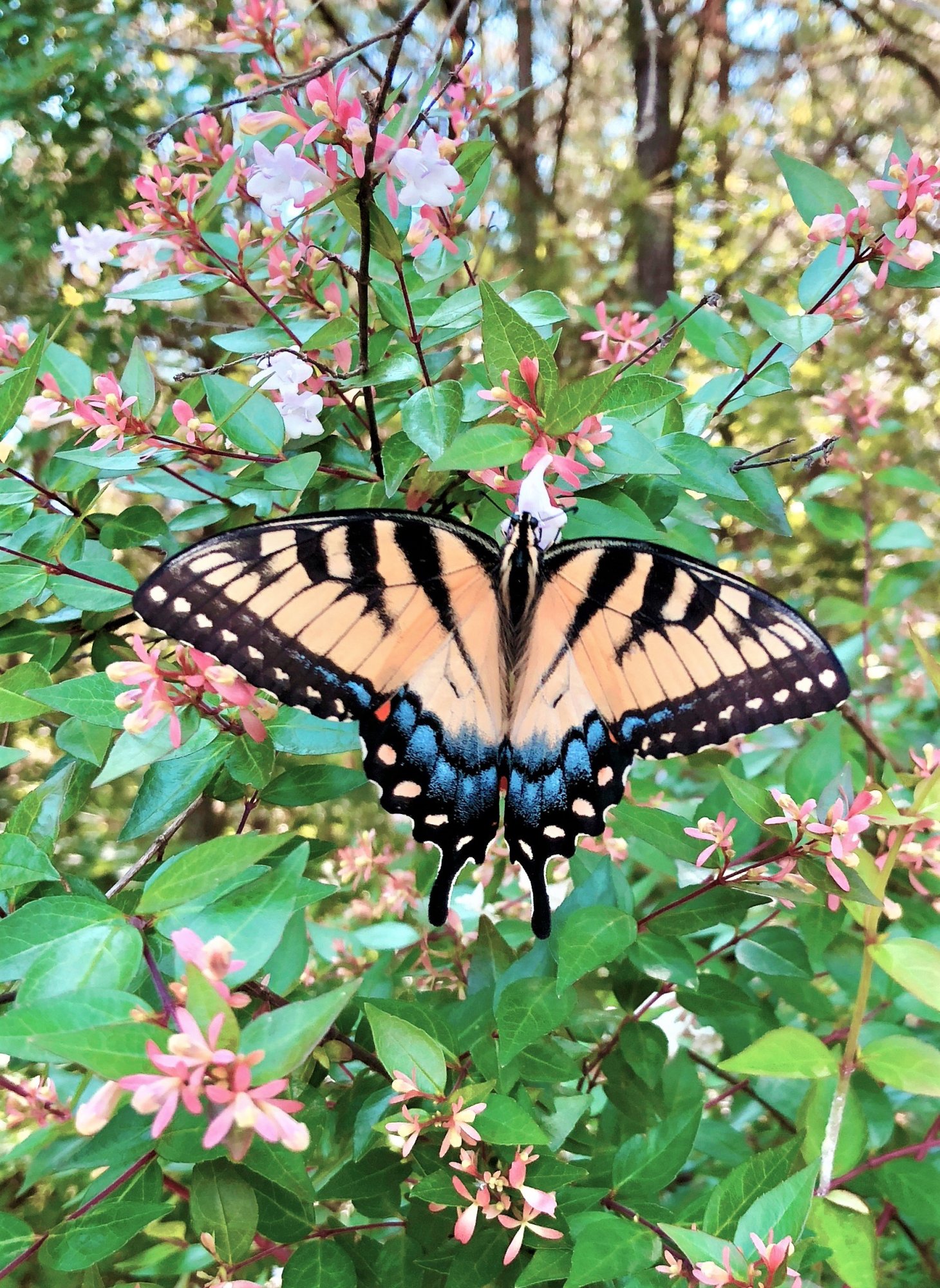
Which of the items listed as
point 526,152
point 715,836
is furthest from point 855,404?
point 526,152

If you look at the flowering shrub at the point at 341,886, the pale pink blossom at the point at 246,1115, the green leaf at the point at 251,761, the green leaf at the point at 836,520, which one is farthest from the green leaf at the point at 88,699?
the green leaf at the point at 836,520

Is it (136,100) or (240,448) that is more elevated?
(136,100)

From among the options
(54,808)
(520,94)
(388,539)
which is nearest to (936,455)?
(520,94)

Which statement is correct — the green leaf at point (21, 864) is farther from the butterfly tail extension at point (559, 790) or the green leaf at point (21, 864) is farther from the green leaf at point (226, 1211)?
the butterfly tail extension at point (559, 790)

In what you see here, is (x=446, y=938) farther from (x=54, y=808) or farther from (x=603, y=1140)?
(x=54, y=808)

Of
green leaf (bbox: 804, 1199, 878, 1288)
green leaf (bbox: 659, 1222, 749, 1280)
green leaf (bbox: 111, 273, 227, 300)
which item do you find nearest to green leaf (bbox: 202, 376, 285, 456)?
green leaf (bbox: 111, 273, 227, 300)

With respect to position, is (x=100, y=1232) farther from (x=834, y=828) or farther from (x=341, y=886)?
(x=834, y=828)
